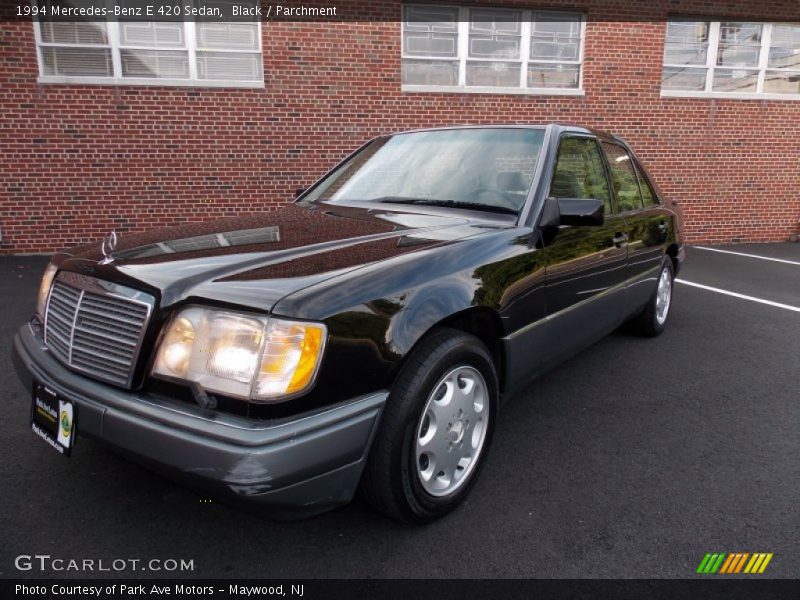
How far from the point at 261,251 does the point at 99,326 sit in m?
0.58

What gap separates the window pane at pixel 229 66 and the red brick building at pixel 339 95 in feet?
0.06

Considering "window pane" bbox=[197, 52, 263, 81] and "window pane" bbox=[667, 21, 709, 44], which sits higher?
"window pane" bbox=[667, 21, 709, 44]

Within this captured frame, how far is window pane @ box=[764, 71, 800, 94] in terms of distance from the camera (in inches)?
393

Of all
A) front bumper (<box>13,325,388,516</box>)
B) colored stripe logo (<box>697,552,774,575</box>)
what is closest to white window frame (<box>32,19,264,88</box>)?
front bumper (<box>13,325,388,516</box>)

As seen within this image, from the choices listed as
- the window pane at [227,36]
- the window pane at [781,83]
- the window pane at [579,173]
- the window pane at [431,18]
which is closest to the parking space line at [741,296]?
the window pane at [579,173]

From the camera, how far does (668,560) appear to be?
→ 1984 mm

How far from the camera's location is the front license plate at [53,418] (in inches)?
72.4

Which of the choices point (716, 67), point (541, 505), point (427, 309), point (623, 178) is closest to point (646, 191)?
point (623, 178)

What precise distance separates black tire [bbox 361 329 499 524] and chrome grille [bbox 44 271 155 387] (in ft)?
2.72

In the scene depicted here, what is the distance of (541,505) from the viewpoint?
230 cm

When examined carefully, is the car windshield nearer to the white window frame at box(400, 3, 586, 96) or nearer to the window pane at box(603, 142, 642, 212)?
the window pane at box(603, 142, 642, 212)

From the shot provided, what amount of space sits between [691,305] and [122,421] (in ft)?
18.3

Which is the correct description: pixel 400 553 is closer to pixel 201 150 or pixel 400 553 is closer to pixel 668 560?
pixel 668 560

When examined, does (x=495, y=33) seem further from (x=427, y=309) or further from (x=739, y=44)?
(x=427, y=309)
